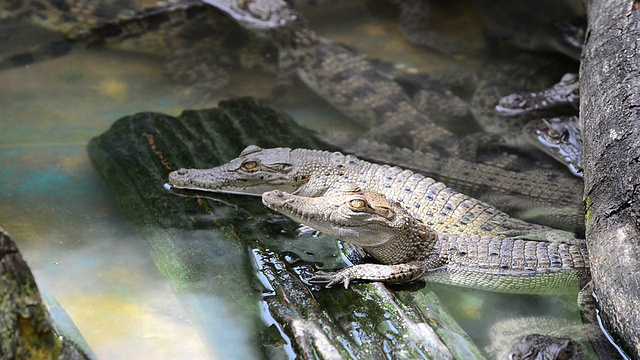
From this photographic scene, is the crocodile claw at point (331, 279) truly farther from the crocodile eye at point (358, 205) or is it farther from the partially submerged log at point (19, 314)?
the partially submerged log at point (19, 314)

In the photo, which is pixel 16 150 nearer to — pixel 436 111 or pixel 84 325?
pixel 84 325

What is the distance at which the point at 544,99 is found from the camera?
536 centimetres

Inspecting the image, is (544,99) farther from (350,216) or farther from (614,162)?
(350,216)

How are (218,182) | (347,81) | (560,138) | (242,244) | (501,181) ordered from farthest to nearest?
(347,81) < (560,138) < (501,181) < (218,182) < (242,244)

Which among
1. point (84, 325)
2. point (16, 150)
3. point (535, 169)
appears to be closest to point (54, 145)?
point (16, 150)

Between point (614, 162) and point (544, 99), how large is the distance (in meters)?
2.33

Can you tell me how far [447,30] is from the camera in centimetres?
647

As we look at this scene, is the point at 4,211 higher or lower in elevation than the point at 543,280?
lower

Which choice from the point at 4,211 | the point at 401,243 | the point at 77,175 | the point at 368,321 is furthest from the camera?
the point at 77,175

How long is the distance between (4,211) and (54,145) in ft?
2.68

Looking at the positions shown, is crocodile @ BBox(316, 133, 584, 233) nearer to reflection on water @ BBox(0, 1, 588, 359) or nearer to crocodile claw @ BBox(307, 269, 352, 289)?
reflection on water @ BBox(0, 1, 588, 359)

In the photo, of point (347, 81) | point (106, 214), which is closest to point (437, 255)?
point (106, 214)

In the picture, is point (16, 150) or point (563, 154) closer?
point (16, 150)

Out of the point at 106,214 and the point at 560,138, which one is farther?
the point at 560,138
